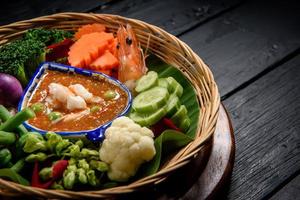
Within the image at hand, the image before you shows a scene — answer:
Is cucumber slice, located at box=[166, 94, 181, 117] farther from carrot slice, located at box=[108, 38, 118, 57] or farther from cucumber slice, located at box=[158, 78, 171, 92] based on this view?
carrot slice, located at box=[108, 38, 118, 57]

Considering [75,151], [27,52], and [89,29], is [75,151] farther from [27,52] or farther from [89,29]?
[89,29]

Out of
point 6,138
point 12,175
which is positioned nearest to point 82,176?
point 12,175

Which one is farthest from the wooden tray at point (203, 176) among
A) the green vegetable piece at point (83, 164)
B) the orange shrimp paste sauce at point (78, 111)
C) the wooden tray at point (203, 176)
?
the orange shrimp paste sauce at point (78, 111)

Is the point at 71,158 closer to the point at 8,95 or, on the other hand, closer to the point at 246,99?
the point at 8,95

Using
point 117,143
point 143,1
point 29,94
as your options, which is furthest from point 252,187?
point 143,1

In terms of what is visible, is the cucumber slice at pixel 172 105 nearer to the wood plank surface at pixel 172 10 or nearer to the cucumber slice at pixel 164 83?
the cucumber slice at pixel 164 83
